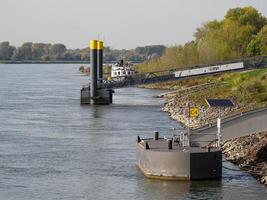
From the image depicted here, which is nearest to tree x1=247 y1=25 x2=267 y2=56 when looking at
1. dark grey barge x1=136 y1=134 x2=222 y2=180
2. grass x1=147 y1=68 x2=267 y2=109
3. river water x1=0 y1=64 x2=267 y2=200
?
grass x1=147 y1=68 x2=267 y2=109

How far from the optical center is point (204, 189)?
106 ft

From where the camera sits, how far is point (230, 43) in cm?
11256

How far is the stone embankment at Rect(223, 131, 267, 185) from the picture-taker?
3584 centimetres

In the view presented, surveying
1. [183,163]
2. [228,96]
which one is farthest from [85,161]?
[228,96]

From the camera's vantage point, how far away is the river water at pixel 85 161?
3216 centimetres

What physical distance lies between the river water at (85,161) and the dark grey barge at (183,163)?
15.0 inches

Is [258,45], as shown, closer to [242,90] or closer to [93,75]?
[93,75]

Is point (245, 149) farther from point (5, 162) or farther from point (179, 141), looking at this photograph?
point (5, 162)

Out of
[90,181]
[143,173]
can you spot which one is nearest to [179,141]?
[143,173]

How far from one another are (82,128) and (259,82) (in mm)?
20823

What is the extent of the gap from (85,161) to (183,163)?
28.1 ft

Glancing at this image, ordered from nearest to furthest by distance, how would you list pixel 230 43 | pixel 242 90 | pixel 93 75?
pixel 242 90
pixel 93 75
pixel 230 43

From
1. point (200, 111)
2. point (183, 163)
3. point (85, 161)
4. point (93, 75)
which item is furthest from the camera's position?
point (93, 75)

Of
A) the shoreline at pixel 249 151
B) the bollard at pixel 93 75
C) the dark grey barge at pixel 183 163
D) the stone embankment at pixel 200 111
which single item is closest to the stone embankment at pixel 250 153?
the shoreline at pixel 249 151
